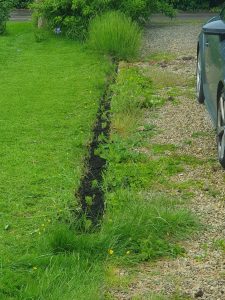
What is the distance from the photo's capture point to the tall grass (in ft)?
43.0

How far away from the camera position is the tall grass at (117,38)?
1310 cm

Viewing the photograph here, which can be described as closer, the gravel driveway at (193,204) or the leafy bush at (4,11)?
the gravel driveway at (193,204)

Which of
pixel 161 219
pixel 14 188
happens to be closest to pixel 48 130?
pixel 14 188

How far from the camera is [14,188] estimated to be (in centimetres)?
636

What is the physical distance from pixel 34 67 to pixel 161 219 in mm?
7745

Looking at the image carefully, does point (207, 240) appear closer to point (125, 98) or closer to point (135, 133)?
point (135, 133)

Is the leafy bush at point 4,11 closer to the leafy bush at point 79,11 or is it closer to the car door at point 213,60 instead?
the leafy bush at point 79,11

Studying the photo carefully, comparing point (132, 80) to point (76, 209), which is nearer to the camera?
point (76, 209)

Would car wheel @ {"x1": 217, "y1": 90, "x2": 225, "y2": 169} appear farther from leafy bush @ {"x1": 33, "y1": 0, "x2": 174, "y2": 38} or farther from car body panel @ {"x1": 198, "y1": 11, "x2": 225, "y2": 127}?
leafy bush @ {"x1": 33, "y1": 0, "x2": 174, "y2": 38}

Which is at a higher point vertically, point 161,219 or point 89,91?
point 161,219

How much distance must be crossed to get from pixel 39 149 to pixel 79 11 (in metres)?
9.10

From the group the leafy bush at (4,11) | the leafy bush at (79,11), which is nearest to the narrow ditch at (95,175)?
the leafy bush at (79,11)

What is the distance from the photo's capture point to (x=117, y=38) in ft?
43.0

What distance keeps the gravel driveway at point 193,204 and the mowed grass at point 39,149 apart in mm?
517
